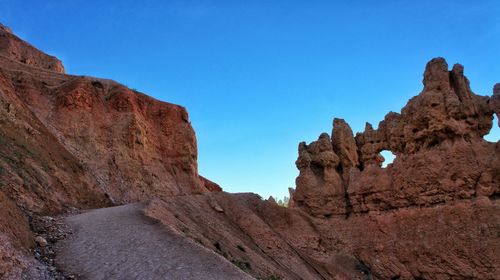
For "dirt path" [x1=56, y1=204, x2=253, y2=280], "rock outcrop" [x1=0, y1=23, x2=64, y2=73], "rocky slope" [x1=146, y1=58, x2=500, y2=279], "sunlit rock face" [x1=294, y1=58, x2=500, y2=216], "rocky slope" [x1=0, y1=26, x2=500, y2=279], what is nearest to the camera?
"dirt path" [x1=56, y1=204, x2=253, y2=280]

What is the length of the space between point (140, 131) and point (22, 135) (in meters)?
11.8

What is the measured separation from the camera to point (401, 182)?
2575cm

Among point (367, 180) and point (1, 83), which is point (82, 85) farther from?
point (367, 180)

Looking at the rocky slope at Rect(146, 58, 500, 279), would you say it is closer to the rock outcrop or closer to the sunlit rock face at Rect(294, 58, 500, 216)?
the sunlit rock face at Rect(294, 58, 500, 216)

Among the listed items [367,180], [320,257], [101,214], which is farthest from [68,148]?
[367,180]

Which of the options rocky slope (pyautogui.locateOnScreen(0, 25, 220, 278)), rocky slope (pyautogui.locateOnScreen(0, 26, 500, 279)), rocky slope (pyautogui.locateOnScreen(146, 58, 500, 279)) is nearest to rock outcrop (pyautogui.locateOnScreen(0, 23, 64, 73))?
rocky slope (pyautogui.locateOnScreen(0, 25, 220, 278))

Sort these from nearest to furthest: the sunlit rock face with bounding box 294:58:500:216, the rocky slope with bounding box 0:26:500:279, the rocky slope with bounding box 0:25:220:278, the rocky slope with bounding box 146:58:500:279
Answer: the rocky slope with bounding box 0:25:220:278, the rocky slope with bounding box 0:26:500:279, the rocky slope with bounding box 146:58:500:279, the sunlit rock face with bounding box 294:58:500:216

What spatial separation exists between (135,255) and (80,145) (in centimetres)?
1919

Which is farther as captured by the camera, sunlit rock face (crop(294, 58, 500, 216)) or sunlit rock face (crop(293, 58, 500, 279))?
sunlit rock face (crop(294, 58, 500, 216))

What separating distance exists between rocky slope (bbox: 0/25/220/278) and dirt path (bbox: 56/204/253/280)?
5.42 ft

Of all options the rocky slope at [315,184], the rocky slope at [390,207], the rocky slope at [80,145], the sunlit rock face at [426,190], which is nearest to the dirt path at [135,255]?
the rocky slope at [315,184]

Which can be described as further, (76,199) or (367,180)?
(367,180)

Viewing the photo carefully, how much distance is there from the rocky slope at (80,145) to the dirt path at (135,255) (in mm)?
1651

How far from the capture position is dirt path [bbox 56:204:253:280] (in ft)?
36.0
